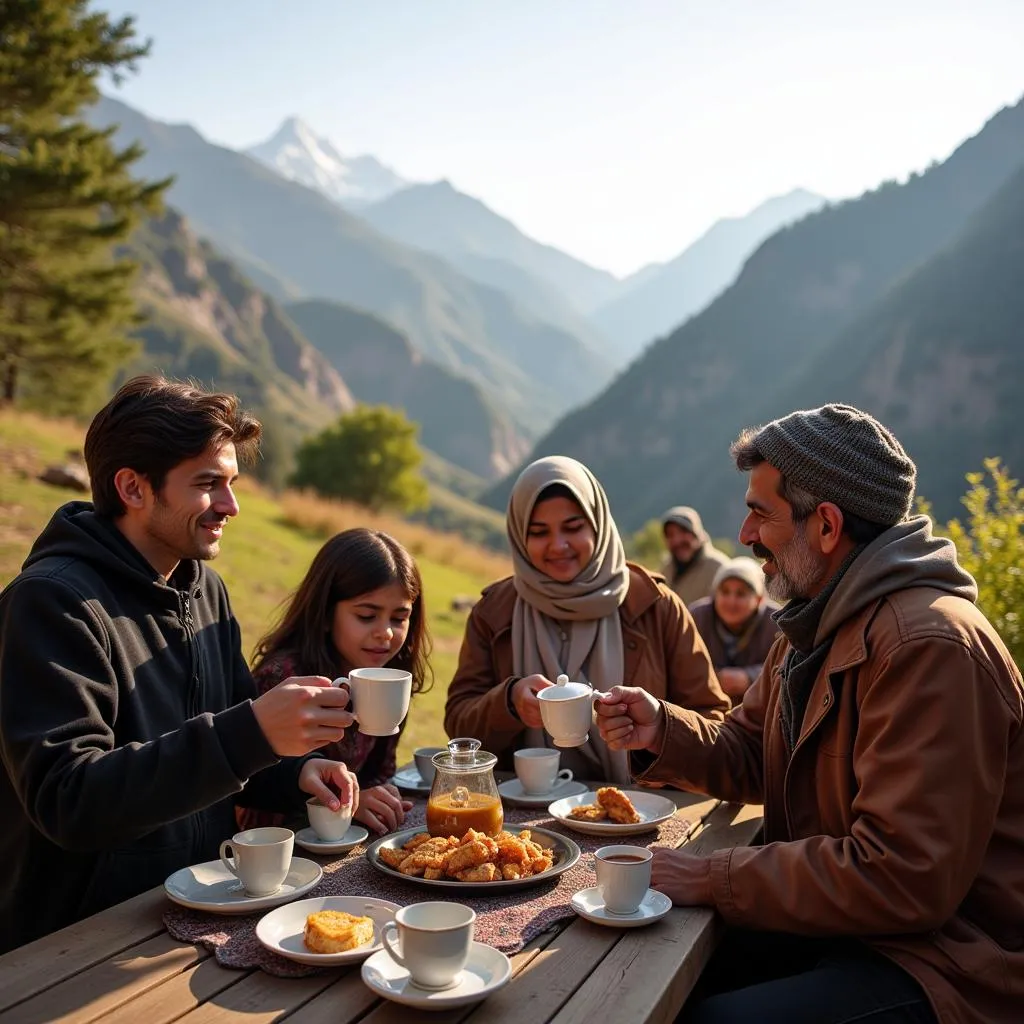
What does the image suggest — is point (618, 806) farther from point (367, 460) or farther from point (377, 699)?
point (367, 460)

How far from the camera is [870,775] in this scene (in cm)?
235

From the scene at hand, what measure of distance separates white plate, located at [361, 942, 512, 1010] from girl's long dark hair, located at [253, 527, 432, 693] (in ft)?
5.55

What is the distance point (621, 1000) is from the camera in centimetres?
198

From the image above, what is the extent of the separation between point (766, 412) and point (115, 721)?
319ft

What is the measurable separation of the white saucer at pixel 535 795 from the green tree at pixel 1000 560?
3.93 m

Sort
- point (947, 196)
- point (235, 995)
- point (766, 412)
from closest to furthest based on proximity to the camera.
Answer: point (235, 995) < point (766, 412) < point (947, 196)

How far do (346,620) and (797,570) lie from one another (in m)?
1.72

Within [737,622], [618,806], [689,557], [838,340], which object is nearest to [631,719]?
[618,806]

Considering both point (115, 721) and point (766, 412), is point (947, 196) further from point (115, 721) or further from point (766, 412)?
point (115, 721)

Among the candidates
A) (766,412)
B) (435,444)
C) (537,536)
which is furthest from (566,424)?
(537,536)

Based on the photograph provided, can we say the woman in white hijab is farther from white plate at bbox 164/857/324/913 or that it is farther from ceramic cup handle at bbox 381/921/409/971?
ceramic cup handle at bbox 381/921/409/971

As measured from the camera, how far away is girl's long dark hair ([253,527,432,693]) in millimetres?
3678

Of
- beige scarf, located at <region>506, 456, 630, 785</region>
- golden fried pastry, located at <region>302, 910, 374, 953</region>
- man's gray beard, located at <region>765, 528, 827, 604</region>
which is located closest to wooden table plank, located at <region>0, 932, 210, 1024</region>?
golden fried pastry, located at <region>302, 910, 374, 953</region>

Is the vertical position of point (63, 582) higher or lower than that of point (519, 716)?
higher
